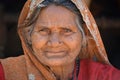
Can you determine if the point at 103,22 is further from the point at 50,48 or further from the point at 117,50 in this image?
the point at 50,48

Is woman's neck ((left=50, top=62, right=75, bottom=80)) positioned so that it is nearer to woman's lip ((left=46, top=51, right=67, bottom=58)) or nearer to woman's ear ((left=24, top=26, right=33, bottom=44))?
woman's lip ((left=46, top=51, right=67, bottom=58))

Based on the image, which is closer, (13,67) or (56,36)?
(56,36)

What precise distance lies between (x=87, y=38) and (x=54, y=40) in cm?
32

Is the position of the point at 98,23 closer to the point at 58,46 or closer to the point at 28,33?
the point at 28,33

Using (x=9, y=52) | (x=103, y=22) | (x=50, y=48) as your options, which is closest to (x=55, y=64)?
(x=50, y=48)

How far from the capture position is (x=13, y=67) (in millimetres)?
3100

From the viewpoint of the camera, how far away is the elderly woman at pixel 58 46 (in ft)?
9.50

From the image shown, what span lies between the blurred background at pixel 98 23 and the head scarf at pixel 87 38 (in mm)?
3065

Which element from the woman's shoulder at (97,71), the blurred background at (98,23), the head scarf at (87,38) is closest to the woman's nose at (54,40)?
the head scarf at (87,38)

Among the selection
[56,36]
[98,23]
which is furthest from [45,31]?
[98,23]

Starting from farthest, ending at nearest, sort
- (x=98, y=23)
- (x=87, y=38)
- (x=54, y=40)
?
(x=98, y=23) → (x=87, y=38) → (x=54, y=40)

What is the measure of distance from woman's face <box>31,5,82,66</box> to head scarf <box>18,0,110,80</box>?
76 mm

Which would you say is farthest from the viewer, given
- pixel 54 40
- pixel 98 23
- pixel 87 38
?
pixel 98 23

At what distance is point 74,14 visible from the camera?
294 cm
